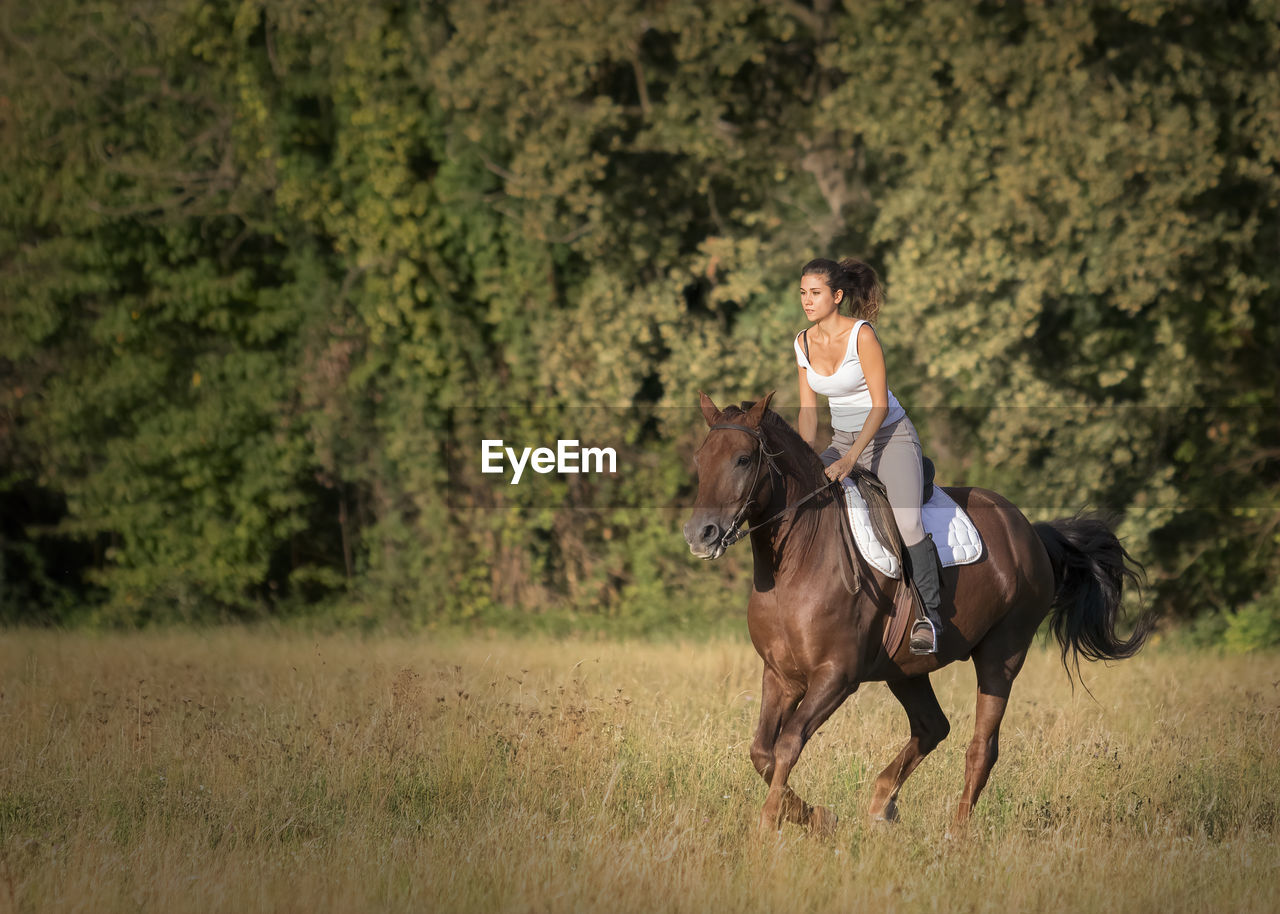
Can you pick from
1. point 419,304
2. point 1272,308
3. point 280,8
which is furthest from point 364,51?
point 1272,308

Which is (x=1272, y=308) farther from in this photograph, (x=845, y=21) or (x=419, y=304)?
(x=419, y=304)

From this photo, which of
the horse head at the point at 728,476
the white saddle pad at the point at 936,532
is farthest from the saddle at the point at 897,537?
the horse head at the point at 728,476

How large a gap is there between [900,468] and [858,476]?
0.69 feet

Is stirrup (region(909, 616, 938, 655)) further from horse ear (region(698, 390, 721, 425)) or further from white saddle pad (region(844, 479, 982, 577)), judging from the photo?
horse ear (region(698, 390, 721, 425))

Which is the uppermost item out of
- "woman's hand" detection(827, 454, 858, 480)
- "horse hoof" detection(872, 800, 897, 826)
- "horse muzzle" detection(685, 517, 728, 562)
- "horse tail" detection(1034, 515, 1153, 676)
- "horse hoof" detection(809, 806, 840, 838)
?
"woman's hand" detection(827, 454, 858, 480)

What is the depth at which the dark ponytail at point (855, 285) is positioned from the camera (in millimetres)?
6457

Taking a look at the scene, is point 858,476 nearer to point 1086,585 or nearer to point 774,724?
point 774,724

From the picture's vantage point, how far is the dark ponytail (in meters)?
6.46

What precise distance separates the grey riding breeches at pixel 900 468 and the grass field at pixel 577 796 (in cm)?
152

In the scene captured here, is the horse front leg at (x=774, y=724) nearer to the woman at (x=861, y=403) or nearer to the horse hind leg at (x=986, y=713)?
the woman at (x=861, y=403)

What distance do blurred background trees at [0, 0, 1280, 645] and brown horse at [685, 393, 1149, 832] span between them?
7.16m

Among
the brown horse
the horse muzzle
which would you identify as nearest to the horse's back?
the brown horse

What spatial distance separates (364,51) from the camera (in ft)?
51.8

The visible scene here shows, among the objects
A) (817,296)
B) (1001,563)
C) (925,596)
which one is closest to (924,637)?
(925,596)
